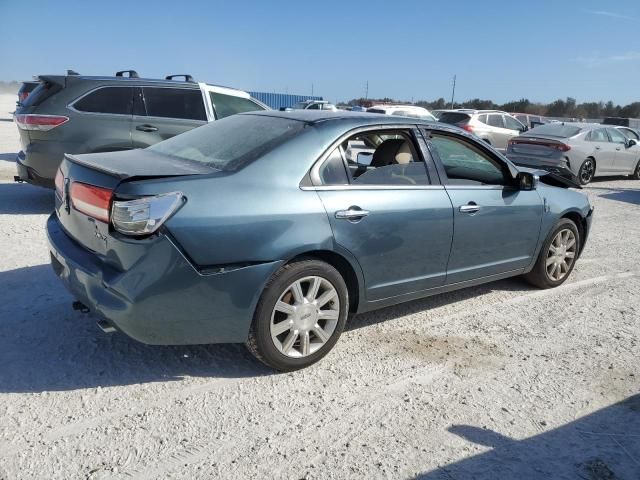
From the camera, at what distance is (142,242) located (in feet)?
8.76

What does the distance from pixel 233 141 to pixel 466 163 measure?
2.04 meters

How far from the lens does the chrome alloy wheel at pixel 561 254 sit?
4.97 meters

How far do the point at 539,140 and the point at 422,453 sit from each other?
11.5m

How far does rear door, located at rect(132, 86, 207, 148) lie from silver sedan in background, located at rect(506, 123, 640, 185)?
800cm

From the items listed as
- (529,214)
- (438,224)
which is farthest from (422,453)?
(529,214)

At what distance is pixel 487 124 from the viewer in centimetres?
1759

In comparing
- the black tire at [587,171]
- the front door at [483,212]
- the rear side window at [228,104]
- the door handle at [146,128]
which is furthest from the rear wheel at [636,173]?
the door handle at [146,128]

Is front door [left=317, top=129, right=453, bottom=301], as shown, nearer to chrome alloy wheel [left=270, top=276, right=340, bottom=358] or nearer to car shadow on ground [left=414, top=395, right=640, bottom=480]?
chrome alloy wheel [left=270, top=276, right=340, bottom=358]

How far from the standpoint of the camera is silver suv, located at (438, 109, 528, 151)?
56.2 feet

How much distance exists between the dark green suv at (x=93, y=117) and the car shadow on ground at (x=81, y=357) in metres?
Result: 3.16

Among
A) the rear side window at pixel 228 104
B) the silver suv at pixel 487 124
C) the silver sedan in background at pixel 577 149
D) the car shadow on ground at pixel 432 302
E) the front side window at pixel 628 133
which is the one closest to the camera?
the car shadow on ground at pixel 432 302

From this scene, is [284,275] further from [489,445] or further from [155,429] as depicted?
[489,445]

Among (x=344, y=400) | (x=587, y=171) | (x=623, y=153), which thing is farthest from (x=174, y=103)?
(x=623, y=153)

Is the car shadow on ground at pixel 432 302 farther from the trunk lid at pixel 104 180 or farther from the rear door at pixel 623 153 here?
the rear door at pixel 623 153
